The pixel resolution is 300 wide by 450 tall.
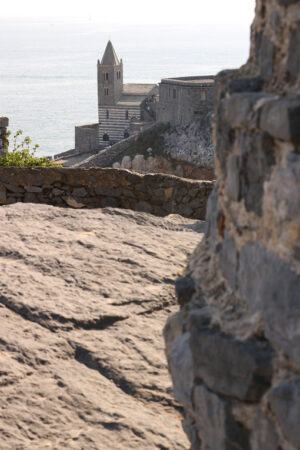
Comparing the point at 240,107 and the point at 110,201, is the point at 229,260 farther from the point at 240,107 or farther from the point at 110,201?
the point at 110,201

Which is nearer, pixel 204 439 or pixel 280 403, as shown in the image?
pixel 280 403

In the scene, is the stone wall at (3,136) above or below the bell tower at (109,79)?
below

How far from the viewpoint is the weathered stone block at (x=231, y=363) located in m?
1.95

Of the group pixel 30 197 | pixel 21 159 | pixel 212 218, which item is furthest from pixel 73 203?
pixel 212 218

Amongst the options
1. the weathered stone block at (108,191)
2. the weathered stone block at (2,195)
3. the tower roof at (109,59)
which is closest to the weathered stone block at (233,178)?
the weathered stone block at (108,191)

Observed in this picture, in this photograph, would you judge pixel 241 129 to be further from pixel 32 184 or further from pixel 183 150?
pixel 183 150

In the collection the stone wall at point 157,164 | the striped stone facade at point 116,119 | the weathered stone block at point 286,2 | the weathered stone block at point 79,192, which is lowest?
the weathered stone block at point 79,192

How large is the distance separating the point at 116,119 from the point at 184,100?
12155 millimetres

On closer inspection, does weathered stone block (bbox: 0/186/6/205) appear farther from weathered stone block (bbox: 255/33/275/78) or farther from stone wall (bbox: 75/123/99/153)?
stone wall (bbox: 75/123/99/153)

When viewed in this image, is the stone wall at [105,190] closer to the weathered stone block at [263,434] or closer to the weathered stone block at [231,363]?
the weathered stone block at [231,363]

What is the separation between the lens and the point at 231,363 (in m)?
2.05

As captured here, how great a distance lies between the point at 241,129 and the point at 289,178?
389 mm

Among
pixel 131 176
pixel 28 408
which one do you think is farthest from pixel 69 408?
pixel 131 176

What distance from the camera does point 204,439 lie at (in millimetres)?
2307
